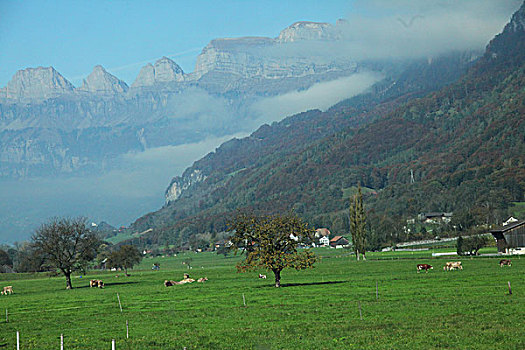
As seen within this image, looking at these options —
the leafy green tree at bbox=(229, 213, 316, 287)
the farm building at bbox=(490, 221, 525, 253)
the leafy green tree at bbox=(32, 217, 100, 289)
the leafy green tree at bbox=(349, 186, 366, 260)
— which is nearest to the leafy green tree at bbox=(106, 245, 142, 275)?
the leafy green tree at bbox=(32, 217, 100, 289)

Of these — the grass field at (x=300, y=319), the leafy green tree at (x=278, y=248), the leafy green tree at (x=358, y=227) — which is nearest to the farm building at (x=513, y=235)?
the leafy green tree at (x=358, y=227)

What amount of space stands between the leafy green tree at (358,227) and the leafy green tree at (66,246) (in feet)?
205

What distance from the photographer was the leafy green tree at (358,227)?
137000mm

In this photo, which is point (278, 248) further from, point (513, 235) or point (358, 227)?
point (358, 227)

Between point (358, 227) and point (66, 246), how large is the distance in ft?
223

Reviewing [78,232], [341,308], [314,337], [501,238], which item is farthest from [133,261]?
[314,337]

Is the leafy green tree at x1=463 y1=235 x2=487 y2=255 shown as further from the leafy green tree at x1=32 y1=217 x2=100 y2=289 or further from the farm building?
the leafy green tree at x1=32 y1=217 x2=100 y2=289

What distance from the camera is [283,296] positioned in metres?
53.8

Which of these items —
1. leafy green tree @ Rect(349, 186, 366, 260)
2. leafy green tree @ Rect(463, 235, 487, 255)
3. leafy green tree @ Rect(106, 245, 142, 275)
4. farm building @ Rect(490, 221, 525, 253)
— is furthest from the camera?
leafy green tree @ Rect(349, 186, 366, 260)

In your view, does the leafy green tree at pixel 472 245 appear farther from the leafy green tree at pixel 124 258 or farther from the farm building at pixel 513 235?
the leafy green tree at pixel 124 258

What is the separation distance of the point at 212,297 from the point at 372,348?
30600 millimetres

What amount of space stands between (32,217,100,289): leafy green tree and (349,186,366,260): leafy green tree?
62.6 m

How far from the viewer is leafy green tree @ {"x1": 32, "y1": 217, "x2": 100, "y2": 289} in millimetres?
90062

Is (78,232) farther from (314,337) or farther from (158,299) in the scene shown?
(314,337)
